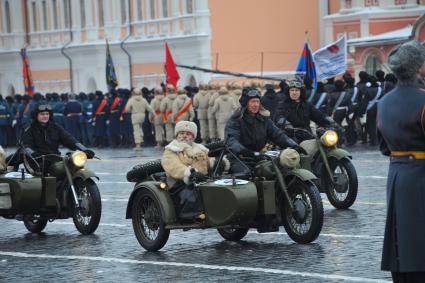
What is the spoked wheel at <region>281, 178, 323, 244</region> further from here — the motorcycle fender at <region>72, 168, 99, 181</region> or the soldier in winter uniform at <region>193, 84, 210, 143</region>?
the soldier in winter uniform at <region>193, 84, 210, 143</region>

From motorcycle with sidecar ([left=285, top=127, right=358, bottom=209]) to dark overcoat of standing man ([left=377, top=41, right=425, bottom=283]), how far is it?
8.53 m

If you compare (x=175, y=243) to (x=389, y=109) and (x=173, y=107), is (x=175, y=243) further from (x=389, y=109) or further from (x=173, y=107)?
(x=173, y=107)

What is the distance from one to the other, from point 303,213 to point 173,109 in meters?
22.8

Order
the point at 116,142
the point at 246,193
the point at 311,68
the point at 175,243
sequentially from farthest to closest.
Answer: the point at 116,142 < the point at 311,68 < the point at 175,243 < the point at 246,193

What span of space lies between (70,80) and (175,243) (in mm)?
48166

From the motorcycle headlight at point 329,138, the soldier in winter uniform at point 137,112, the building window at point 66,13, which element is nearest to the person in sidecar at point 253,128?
the motorcycle headlight at point 329,138

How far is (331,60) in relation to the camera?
106 ft

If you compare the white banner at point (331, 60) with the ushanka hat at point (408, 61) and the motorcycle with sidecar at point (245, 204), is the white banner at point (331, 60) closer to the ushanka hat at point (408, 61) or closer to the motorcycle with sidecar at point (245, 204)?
the motorcycle with sidecar at point (245, 204)

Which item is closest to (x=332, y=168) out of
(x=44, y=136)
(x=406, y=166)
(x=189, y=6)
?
(x=44, y=136)

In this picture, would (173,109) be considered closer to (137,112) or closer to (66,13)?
(137,112)

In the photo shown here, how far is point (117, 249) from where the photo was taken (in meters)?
15.7

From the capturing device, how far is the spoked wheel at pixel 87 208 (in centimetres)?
1694

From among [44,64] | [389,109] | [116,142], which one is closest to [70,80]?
[44,64]

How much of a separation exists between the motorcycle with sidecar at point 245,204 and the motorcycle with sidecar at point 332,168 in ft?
10.7
